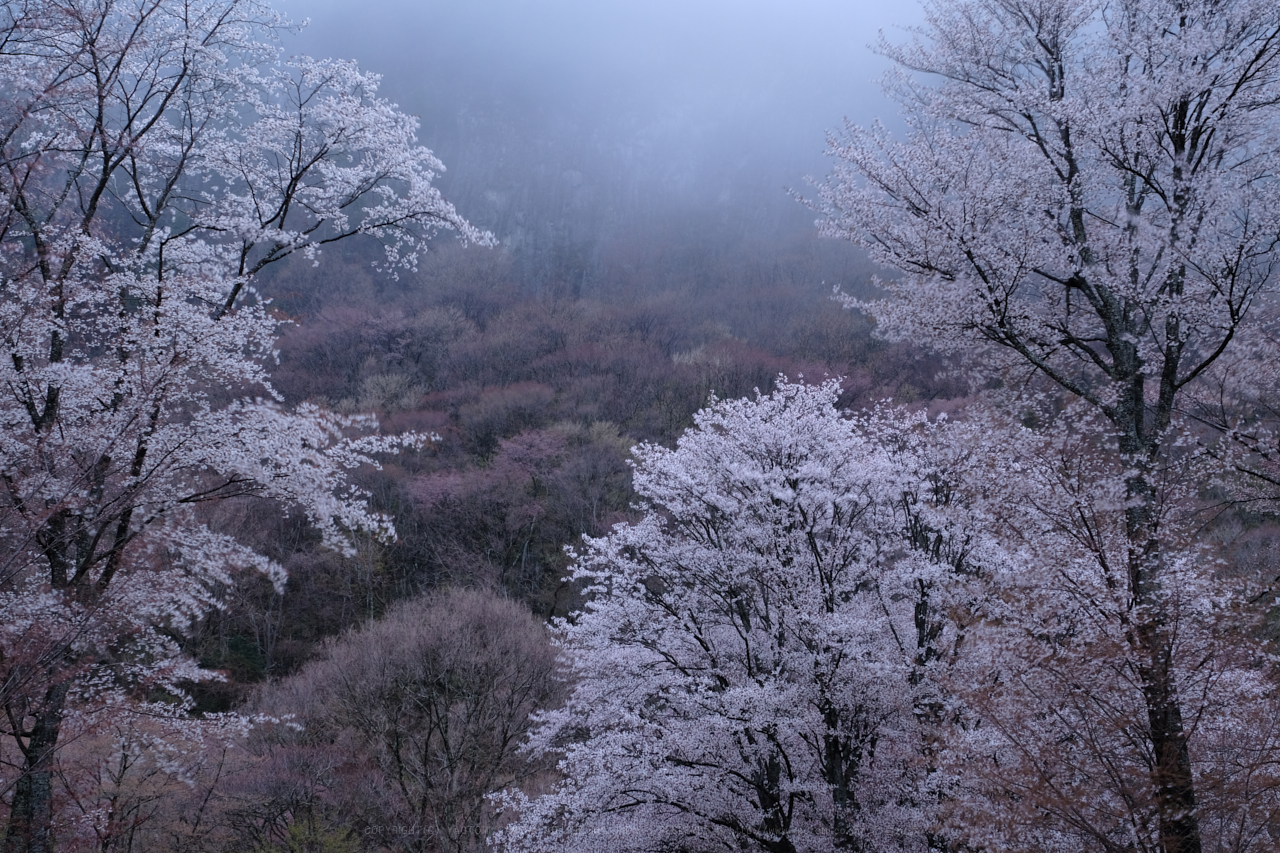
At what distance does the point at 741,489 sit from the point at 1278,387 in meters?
5.94

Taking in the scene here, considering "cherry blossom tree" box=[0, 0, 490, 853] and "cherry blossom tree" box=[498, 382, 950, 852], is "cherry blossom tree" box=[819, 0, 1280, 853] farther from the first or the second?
"cherry blossom tree" box=[0, 0, 490, 853]

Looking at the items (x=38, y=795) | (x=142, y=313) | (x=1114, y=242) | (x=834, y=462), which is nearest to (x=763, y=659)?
(x=834, y=462)

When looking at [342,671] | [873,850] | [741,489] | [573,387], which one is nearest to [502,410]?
[573,387]

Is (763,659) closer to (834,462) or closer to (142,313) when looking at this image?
(834,462)

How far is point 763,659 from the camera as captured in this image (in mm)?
9367

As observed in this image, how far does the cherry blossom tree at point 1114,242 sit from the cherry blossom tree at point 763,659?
6.79 ft

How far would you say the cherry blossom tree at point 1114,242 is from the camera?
6094mm

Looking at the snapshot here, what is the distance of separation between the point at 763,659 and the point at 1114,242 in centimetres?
585

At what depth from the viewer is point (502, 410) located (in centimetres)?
3525

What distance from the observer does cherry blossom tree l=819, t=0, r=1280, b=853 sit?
6094mm

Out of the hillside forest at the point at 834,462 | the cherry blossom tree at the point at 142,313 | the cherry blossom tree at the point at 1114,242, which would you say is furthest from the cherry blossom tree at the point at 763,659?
the cherry blossom tree at the point at 142,313

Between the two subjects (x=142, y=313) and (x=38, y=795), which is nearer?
(x=38, y=795)

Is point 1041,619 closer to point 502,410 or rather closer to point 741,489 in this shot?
point 741,489

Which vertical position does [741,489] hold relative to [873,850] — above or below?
above
